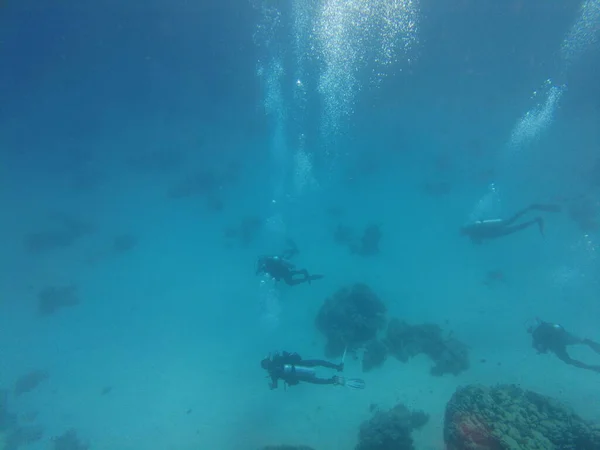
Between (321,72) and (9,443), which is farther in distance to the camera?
(321,72)

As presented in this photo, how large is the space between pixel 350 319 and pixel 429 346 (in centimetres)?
392

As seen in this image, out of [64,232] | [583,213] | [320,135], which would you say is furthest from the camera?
[320,135]

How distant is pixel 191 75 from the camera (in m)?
34.1

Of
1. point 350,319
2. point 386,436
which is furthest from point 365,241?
point 386,436

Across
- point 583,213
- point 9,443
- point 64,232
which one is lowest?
point 9,443

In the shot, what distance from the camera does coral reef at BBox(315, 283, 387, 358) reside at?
16016 millimetres

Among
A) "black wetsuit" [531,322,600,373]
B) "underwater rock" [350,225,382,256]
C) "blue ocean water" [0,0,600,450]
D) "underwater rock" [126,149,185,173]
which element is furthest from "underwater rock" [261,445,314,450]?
Answer: "underwater rock" [126,149,185,173]

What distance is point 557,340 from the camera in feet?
41.3

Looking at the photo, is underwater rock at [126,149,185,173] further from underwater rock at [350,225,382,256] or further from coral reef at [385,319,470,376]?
coral reef at [385,319,470,376]

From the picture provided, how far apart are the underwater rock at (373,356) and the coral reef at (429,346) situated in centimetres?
56

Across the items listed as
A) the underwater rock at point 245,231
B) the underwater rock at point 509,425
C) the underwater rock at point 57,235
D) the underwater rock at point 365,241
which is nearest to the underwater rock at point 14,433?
the underwater rock at point 57,235

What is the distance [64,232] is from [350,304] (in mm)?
30992

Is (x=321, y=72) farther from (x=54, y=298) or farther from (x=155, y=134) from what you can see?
(x=54, y=298)

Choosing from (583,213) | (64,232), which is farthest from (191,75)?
(583,213)
